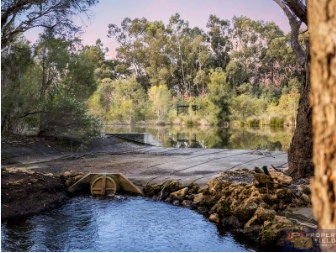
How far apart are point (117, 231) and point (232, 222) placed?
1.44 metres

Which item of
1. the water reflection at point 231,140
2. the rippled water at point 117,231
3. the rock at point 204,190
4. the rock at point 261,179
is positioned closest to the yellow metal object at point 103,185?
the rippled water at point 117,231

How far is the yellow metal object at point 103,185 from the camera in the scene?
5.91m

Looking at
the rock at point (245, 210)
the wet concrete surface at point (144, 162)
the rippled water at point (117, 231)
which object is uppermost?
the wet concrete surface at point (144, 162)

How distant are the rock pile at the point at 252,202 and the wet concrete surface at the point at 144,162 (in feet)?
2.41

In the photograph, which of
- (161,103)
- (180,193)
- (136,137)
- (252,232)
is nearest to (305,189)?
(252,232)

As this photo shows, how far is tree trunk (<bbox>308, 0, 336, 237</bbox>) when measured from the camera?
2.86 ft

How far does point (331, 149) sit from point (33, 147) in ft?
31.9

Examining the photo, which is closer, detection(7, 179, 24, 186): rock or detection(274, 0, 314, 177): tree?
detection(274, 0, 314, 177): tree

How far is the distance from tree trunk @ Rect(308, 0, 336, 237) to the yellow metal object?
5.25 metres

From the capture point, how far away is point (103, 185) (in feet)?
19.4

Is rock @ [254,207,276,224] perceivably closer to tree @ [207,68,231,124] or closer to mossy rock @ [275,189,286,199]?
mossy rock @ [275,189,286,199]

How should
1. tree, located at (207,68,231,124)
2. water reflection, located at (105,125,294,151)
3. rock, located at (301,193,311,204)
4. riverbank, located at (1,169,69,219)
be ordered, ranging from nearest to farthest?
rock, located at (301,193,311,204) < riverbank, located at (1,169,69,219) < water reflection, located at (105,125,294,151) < tree, located at (207,68,231,124)

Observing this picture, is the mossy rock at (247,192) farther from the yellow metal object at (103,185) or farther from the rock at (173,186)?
the yellow metal object at (103,185)

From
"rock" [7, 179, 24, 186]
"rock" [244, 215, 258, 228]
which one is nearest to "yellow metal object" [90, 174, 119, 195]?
"rock" [7, 179, 24, 186]
